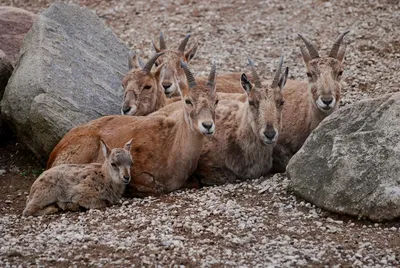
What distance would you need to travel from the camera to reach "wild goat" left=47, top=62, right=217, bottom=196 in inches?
456

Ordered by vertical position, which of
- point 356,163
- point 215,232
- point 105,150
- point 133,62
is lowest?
point 215,232

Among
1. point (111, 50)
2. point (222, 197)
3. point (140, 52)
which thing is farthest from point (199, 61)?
point (222, 197)

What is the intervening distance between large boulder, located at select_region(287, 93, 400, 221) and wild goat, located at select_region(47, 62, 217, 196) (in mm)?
1488

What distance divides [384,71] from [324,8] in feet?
13.2

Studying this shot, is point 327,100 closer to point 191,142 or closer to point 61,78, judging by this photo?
point 191,142

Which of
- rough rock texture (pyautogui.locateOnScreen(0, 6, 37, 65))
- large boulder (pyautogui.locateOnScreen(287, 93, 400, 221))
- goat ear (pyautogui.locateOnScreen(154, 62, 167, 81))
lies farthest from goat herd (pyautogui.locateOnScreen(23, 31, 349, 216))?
rough rock texture (pyautogui.locateOnScreen(0, 6, 37, 65))

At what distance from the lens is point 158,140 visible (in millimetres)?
12094

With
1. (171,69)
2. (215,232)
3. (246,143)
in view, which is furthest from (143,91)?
(215,232)

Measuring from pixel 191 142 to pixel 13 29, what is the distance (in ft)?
18.0

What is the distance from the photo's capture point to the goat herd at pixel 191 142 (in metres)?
11.4

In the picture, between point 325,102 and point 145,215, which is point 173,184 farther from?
point 325,102

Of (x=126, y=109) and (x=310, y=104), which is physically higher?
(x=310, y=104)

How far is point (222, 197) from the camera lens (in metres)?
11.2

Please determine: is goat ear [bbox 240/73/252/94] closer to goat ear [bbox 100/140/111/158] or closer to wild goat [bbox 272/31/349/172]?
wild goat [bbox 272/31/349/172]
